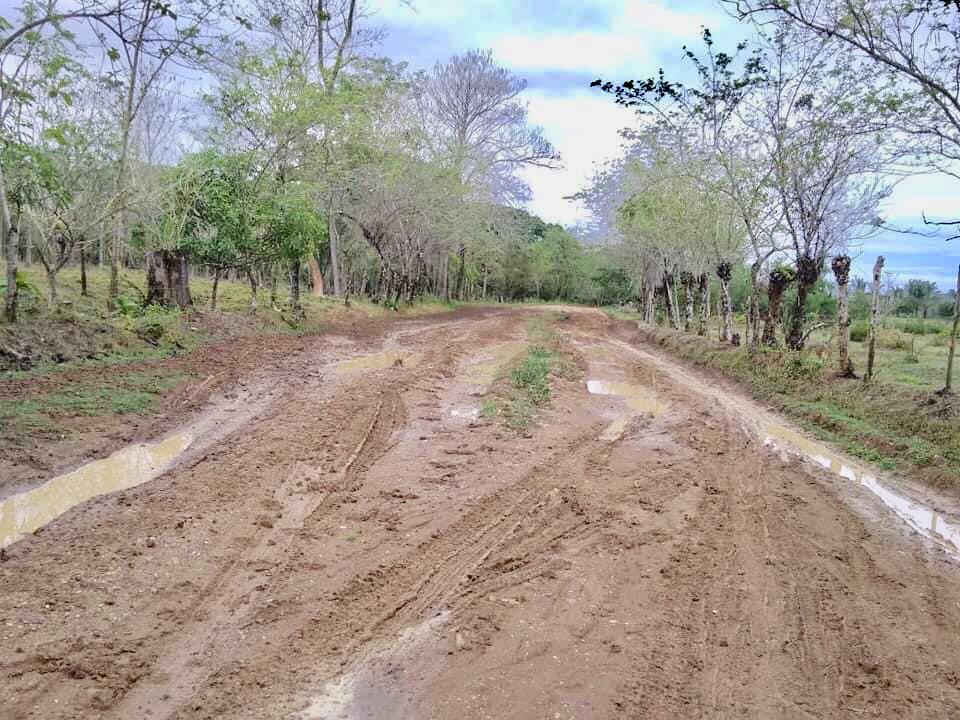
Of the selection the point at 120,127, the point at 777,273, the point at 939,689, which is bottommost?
the point at 939,689

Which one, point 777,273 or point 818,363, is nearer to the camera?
point 818,363

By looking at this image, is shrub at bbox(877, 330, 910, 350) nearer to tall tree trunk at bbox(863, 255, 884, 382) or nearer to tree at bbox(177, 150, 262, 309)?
tall tree trunk at bbox(863, 255, 884, 382)

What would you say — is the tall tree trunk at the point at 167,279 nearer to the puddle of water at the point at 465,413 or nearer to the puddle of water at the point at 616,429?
the puddle of water at the point at 465,413

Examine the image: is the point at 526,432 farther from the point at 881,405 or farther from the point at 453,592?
the point at 881,405

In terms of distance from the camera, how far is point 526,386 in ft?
35.9

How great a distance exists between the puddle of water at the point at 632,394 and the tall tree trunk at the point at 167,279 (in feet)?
31.0

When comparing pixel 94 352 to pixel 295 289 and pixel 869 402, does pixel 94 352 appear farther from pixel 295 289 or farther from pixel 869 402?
pixel 869 402

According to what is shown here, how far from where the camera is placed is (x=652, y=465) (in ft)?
23.9

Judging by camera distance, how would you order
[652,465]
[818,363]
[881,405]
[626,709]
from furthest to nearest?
1. [818,363]
2. [881,405]
3. [652,465]
4. [626,709]

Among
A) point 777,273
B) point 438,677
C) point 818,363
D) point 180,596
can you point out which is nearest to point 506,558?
point 438,677

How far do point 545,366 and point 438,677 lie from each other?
9.86 m

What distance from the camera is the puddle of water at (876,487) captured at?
602 cm

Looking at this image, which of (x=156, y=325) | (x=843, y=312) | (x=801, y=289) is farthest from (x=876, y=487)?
(x=156, y=325)

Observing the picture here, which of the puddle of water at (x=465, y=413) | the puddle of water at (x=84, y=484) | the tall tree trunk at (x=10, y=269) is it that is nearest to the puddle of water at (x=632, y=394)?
the puddle of water at (x=465, y=413)
